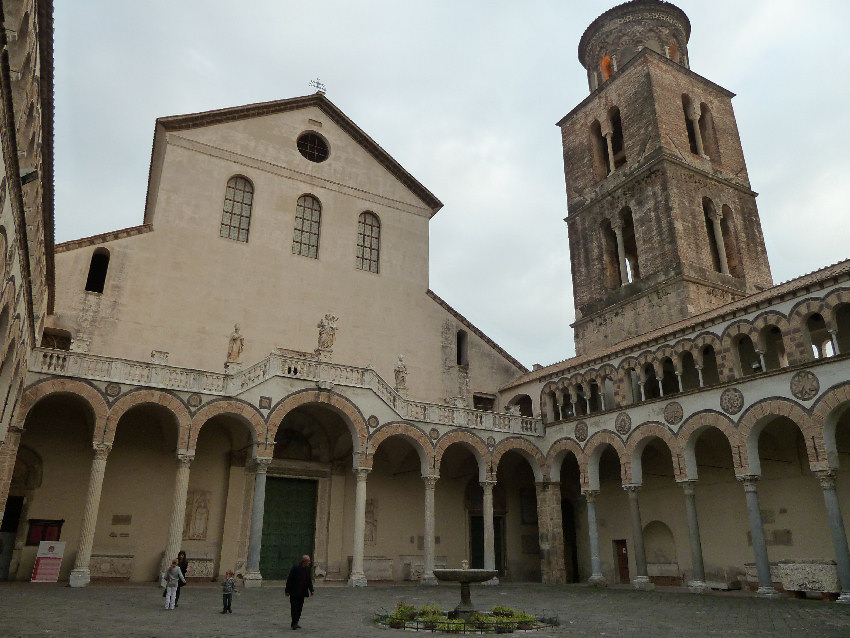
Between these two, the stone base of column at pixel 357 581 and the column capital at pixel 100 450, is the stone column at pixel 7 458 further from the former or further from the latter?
the stone base of column at pixel 357 581

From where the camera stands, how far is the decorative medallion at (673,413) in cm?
1756

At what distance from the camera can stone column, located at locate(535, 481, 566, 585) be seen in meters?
20.2

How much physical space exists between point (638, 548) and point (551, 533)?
3.10 metres

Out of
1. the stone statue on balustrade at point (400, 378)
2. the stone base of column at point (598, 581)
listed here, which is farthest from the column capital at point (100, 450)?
the stone base of column at point (598, 581)

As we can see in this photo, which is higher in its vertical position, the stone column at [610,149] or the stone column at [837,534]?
the stone column at [610,149]

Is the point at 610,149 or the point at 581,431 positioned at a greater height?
the point at 610,149

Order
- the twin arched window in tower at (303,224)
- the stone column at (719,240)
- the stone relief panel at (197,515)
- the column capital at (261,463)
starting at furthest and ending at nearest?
the stone column at (719,240), the twin arched window in tower at (303,224), the stone relief panel at (197,515), the column capital at (261,463)

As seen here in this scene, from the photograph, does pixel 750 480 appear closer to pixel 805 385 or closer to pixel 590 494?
pixel 805 385

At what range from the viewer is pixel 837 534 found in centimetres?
1391

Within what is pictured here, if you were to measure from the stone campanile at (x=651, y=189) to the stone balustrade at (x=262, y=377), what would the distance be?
7499 mm

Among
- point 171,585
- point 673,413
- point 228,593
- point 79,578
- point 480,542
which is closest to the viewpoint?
point 228,593

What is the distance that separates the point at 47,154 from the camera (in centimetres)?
1095

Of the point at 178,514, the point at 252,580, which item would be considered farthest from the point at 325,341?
the point at 252,580

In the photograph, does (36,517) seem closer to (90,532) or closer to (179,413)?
(90,532)
